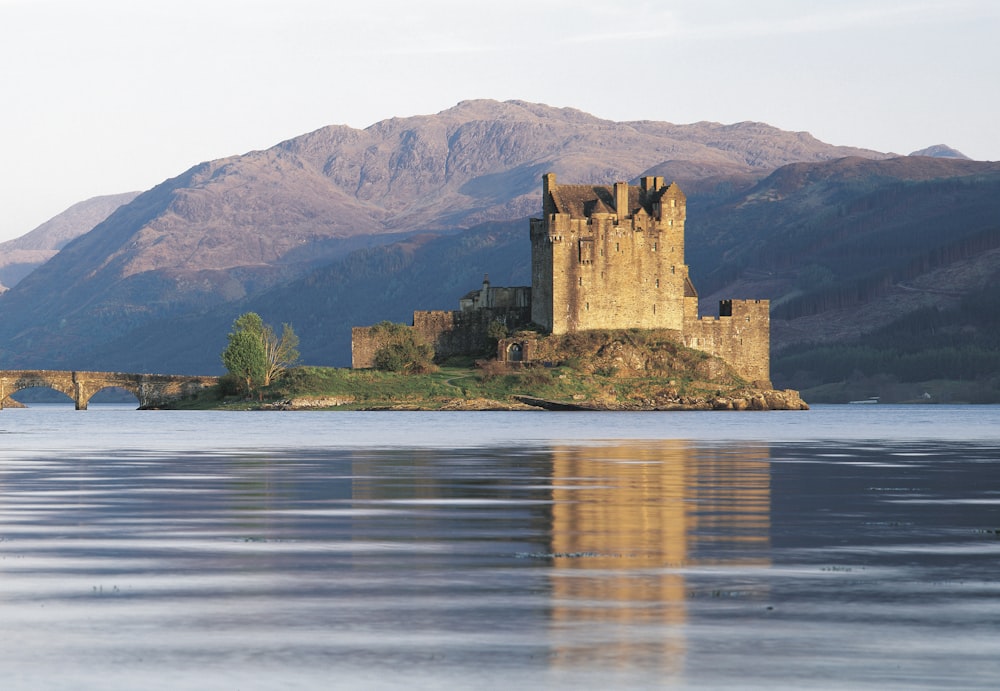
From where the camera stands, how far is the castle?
600 ft

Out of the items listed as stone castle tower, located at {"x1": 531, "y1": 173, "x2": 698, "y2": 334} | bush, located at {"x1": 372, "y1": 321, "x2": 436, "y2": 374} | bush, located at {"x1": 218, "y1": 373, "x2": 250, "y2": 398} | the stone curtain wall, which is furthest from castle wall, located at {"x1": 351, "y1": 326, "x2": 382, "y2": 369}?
stone castle tower, located at {"x1": 531, "y1": 173, "x2": 698, "y2": 334}

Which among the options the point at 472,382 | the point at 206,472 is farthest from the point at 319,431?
the point at 472,382

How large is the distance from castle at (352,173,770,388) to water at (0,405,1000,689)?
129308 millimetres

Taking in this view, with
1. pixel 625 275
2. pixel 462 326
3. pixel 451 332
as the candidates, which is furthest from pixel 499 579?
pixel 451 332

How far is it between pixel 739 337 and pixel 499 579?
167 metres

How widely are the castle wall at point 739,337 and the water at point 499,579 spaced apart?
134147mm

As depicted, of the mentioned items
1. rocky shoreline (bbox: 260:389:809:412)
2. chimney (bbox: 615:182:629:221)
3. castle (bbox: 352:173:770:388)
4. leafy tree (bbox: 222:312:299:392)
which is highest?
chimney (bbox: 615:182:629:221)

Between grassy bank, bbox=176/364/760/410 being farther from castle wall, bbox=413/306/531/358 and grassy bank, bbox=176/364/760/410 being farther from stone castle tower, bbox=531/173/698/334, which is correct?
castle wall, bbox=413/306/531/358

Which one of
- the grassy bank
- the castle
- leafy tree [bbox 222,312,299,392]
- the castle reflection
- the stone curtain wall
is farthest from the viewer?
the stone curtain wall

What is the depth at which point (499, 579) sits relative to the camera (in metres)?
24.5

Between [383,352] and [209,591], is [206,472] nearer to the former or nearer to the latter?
[209,591]

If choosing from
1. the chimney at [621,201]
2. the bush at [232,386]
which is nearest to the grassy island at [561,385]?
the bush at [232,386]

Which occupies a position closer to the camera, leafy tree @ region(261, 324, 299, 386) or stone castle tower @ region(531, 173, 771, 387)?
stone castle tower @ region(531, 173, 771, 387)

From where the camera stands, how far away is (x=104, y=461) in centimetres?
6369
